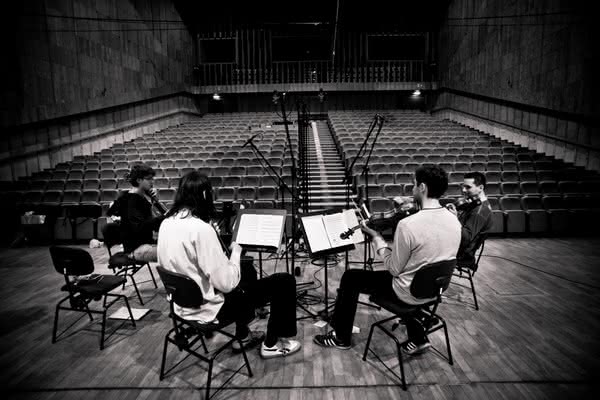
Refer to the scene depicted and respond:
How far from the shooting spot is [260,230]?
2277mm

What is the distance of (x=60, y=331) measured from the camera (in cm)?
258

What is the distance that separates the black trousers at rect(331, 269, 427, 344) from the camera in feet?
6.93

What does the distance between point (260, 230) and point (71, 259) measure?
4.29 ft

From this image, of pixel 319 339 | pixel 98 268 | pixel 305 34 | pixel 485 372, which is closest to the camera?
pixel 485 372

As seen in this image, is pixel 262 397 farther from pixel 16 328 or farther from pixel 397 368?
pixel 16 328

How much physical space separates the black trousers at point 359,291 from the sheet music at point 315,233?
0.29 m

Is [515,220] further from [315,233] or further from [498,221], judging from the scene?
[315,233]

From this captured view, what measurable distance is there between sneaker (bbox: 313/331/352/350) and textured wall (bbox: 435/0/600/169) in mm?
6687

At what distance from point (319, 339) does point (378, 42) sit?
14.4 metres

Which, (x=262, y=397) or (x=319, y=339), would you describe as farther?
(x=319, y=339)

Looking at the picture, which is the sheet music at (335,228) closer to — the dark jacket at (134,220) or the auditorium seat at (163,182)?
the dark jacket at (134,220)

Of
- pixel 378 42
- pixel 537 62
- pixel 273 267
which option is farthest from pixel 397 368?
pixel 378 42

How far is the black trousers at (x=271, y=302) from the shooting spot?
194 centimetres

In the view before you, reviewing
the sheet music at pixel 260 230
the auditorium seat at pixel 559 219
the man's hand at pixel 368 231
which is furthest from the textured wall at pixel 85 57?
the auditorium seat at pixel 559 219
